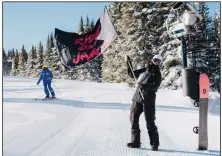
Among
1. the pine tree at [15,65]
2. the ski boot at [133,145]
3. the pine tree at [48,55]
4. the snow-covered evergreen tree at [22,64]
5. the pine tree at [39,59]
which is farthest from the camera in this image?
the pine tree at [15,65]

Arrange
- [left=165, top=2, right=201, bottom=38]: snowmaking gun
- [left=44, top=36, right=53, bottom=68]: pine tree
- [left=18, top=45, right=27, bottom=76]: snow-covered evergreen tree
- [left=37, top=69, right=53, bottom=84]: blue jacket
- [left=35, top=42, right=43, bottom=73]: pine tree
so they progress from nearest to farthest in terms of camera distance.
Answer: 1. [left=165, top=2, right=201, bottom=38]: snowmaking gun
2. [left=37, top=69, right=53, bottom=84]: blue jacket
3. [left=44, top=36, right=53, bottom=68]: pine tree
4. [left=35, top=42, right=43, bottom=73]: pine tree
5. [left=18, top=45, right=27, bottom=76]: snow-covered evergreen tree

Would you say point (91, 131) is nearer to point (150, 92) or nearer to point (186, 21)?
point (150, 92)

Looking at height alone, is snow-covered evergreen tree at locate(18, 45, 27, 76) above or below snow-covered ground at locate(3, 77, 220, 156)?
above

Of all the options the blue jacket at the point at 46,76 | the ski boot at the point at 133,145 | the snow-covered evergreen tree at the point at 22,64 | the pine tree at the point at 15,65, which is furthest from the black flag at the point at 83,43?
the pine tree at the point at 15,65

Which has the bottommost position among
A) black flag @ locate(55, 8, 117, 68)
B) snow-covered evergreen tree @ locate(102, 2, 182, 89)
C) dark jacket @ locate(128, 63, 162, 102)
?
dark jacket @ locate(128, 63, 162, 102)

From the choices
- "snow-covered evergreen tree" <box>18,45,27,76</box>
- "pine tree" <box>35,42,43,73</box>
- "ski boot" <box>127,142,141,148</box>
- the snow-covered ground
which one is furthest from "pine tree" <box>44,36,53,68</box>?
"ski boot" <box>127,142,141,148</box>

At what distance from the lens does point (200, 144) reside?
6.73m

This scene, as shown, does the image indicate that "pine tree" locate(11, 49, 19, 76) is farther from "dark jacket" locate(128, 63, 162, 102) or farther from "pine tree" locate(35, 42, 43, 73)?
"dark jacket" locate(128, 63, 162, 102)

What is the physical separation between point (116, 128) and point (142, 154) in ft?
7.87

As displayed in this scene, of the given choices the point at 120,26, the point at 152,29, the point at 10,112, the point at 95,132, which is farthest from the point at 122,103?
the point at 120,26

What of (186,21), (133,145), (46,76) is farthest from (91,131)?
(46,76)

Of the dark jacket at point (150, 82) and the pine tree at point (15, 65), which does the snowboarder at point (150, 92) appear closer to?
the dark jacket at point (150, 82)

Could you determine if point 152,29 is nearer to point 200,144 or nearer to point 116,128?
point 116,128

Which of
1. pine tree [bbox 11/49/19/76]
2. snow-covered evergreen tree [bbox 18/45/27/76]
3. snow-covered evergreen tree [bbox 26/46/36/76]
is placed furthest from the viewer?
pine tree [bbox 11/49/19/76]
